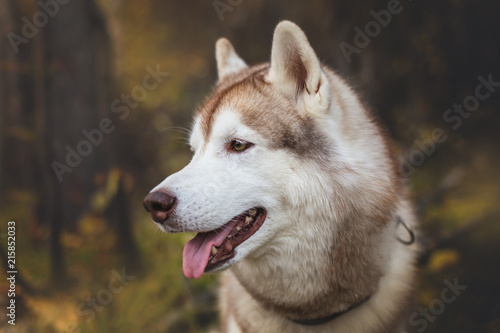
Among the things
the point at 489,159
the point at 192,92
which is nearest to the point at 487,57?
the point at 489,159

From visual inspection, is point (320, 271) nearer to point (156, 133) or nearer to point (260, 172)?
point (260, 172)

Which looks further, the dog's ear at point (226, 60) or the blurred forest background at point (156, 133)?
the blurred forest background at point (156, 133)

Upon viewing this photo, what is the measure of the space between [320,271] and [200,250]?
680mm

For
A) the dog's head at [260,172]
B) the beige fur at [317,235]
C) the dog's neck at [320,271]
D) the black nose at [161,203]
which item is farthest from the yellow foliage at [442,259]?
the black nose at [161,203]

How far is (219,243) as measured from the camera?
2627 millimetres

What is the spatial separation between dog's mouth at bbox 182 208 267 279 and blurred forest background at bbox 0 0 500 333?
2075 mm

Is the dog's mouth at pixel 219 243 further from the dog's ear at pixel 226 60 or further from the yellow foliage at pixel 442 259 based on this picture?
the yellow foliage at pixel 442 259

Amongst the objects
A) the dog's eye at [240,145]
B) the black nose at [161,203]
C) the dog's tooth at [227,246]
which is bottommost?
the dog's tooth at [227,246]

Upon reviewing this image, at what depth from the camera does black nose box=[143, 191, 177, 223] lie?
247 cm

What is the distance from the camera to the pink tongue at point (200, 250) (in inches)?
102

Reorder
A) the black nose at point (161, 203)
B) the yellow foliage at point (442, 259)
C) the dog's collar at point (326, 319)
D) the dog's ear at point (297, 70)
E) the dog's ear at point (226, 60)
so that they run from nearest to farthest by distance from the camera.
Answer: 1. the black nose at point (161, 203)
2. the dog's ear at point (297, 70)
3. the dog's collar at point (326, 319)
4. the dog's ear at point (226, 60)
5. the yellow foliage at point (442, 259)

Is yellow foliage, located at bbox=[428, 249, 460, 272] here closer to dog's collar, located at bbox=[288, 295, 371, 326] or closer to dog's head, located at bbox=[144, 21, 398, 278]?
dog's collar, located at bbox=[288, 295, 371, 326]

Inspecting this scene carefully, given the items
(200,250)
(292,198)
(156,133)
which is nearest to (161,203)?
(200,250)

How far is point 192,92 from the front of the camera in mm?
6609
